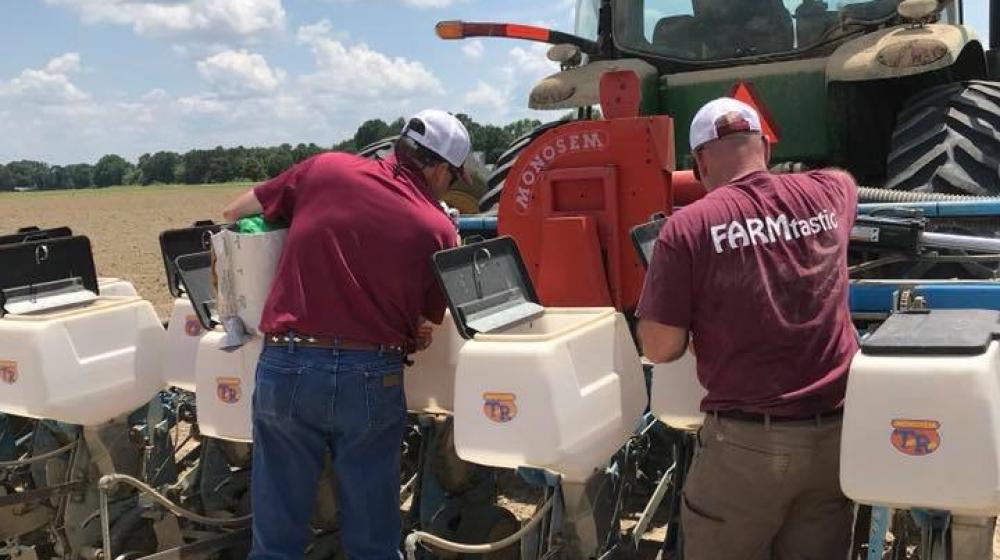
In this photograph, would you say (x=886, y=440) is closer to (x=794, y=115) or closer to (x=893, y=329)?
(x=893, y=329)

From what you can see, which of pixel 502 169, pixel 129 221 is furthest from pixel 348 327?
pixel 129 221

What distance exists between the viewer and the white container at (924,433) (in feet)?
6.86

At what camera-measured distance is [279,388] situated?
2.92 meters

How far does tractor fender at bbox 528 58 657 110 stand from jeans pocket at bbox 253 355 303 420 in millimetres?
2769

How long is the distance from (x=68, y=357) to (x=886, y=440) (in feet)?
8.98

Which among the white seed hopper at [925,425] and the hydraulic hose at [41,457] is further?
the hydraulic hose at [41,457]

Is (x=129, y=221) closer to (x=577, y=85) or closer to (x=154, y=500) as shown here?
(x=577, y=85)

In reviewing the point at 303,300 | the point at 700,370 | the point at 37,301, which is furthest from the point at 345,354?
the point at 37,301

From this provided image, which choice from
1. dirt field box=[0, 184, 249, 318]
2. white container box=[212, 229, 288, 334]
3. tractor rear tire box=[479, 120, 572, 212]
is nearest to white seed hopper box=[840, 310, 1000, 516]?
white container box=[212, 229, 288, 334]

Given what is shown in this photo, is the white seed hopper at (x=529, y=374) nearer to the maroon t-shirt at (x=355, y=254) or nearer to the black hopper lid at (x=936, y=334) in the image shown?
the maroon t-shirt at (x=355, y=254)

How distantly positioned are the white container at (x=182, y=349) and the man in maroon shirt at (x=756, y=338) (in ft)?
6.67

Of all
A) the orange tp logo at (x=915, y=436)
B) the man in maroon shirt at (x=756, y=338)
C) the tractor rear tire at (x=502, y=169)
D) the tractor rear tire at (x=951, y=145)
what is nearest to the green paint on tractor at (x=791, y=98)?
the tractor rear tire at (x=951, y=145)

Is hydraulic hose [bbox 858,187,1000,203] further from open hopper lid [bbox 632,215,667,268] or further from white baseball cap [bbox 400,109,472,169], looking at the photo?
white baseball cap [bbox 400,109,472,169]

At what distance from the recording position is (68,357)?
143 inches
